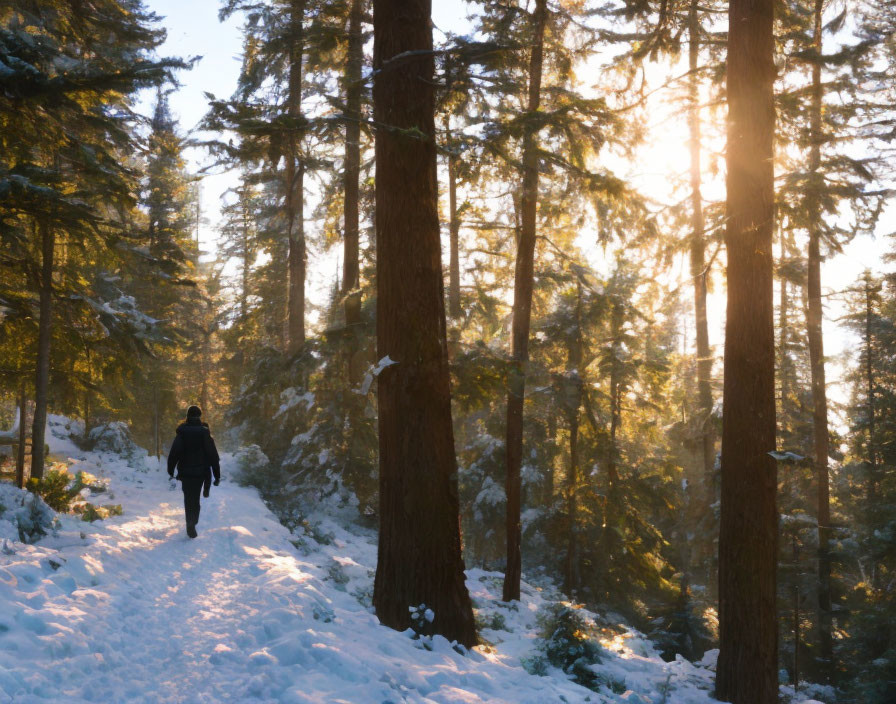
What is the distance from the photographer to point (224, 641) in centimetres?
502

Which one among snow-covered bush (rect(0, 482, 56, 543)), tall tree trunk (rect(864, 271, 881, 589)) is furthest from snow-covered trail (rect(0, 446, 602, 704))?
tall tree trunk (rect(864, 271, 881, 589))

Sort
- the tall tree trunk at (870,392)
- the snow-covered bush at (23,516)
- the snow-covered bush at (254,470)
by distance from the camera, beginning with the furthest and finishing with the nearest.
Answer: the snow-covered bush at (254,470)
the tall tree trunk at (870,392)
the snow-covered bush at (23,516)

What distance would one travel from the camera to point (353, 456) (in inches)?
603

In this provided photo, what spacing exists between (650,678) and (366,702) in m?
4.86

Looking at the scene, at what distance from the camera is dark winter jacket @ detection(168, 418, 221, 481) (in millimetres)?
9758

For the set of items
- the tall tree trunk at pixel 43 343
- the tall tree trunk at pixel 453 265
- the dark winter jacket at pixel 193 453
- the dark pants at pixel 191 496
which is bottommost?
the dark pants at pixel 191 496

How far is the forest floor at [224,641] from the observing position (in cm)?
413

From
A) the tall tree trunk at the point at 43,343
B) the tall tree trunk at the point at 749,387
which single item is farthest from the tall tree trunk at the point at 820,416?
the tall tree trunk at the point at 43,343

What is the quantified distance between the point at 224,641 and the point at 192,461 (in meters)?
5.41

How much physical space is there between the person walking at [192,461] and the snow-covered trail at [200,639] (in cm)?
105

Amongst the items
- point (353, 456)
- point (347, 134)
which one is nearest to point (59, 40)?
point (347, 134)

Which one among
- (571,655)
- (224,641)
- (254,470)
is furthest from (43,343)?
(571,655)

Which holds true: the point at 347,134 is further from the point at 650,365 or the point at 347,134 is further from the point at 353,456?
the point at 650,365

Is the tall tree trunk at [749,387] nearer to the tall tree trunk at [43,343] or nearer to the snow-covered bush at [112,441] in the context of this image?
the tall tree trunk at [43,343]
